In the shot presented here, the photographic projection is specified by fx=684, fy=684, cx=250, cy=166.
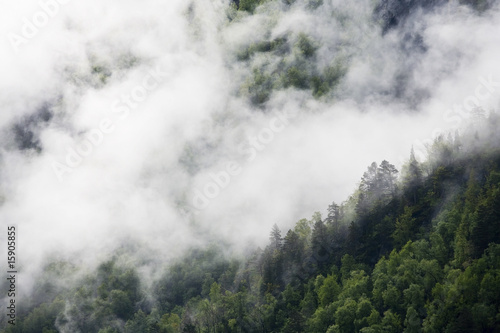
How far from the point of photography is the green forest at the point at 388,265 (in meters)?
130

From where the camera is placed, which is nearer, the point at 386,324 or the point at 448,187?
the point at 386,324

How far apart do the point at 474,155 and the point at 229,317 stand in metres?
70.5

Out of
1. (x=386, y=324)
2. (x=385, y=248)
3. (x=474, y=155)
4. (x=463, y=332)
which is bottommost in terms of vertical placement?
(x=463, y=332)

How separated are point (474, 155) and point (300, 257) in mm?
48867

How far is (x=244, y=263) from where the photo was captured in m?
198

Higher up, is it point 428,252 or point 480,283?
point 428,252

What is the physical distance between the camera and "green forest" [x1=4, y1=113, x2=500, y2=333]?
129875 millimetres

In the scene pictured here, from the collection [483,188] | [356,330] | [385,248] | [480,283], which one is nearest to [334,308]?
[356,330]

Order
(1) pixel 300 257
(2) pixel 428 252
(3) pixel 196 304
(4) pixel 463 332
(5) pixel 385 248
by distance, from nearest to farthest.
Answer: (4) pixel 463 332 → (2) pixel 428 252 → (5) pixel 385 248 → (1) pixel 300 257 → (3) pixel 196 304

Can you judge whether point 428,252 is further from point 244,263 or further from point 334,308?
point 244,263

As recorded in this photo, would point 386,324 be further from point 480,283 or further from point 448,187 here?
point 448,187

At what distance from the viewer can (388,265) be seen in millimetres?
146500

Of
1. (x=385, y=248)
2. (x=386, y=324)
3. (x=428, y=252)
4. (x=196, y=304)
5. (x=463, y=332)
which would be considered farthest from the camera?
(x=196, y=304)

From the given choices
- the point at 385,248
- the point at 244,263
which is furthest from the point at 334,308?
the point at 244,263
